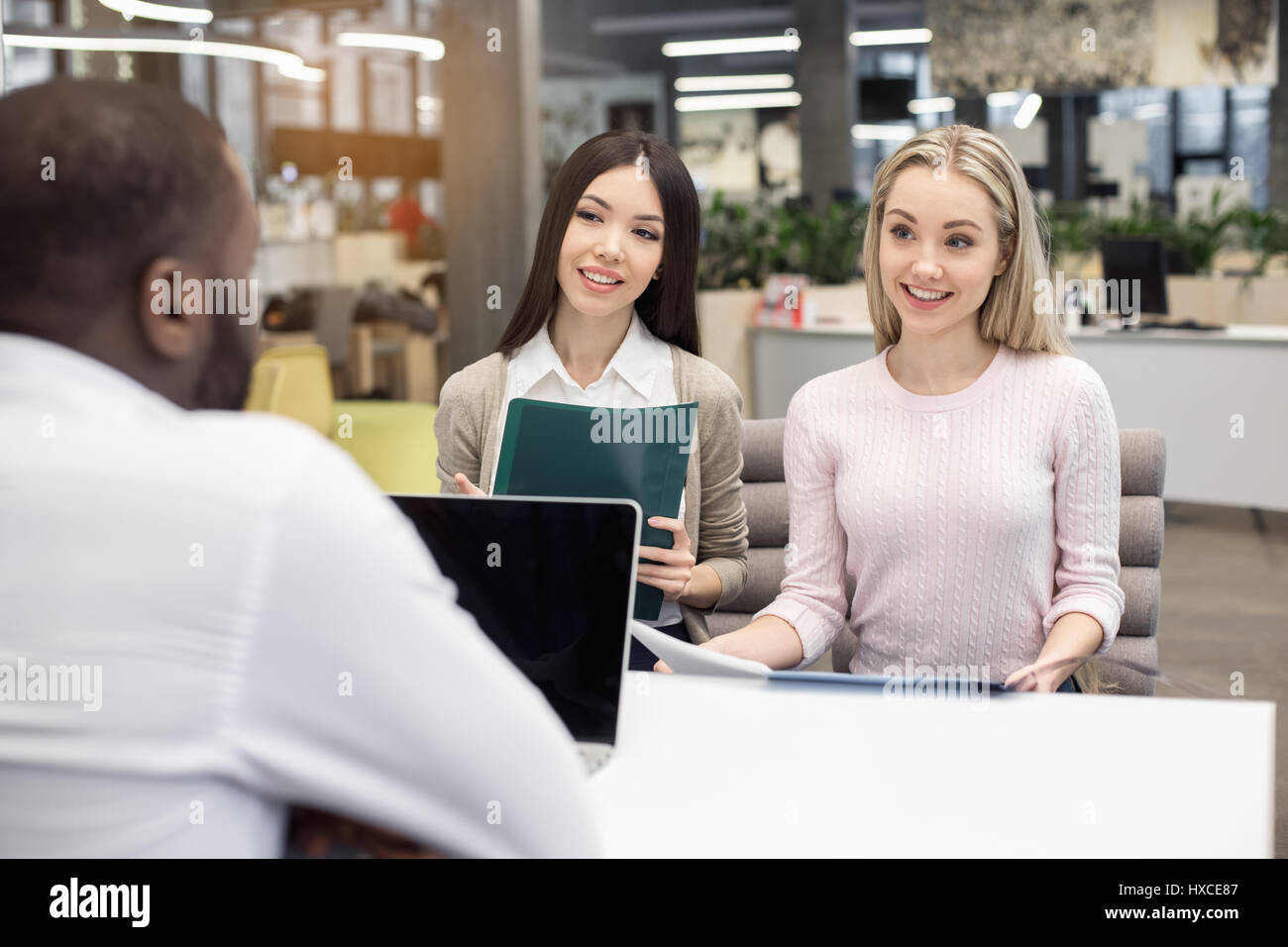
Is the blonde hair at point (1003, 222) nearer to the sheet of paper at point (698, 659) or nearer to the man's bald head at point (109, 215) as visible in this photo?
the sheet of paper at point (698, 659)

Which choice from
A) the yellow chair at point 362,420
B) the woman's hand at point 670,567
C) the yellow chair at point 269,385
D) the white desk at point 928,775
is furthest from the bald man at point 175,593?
the yellow chair at point 269,385

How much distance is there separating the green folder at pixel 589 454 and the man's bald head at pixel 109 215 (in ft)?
2.78

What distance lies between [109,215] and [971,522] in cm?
139

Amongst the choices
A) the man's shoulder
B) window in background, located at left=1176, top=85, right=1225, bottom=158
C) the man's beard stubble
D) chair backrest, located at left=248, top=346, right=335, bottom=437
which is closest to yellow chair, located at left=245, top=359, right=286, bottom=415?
chair backrest, located at left=248, top=346, right=335, bottom=437

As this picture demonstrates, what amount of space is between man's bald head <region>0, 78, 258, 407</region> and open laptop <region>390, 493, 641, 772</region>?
1.79 feet

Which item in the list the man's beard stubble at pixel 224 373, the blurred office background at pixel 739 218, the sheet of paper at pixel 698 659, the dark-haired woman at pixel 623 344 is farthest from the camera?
the blurred office background at pixel 739 218

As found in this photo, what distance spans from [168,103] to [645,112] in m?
15.0

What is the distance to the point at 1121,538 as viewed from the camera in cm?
224

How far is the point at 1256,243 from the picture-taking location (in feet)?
25.1

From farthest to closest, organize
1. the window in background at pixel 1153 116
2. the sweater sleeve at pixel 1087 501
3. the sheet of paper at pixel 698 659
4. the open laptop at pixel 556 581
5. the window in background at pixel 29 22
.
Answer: the window in background at pixel 1153 116 → the window in background at pixel 29 22 → the sweater sleeve at pixel 1087 501 → the sheet of paper at pixel 698 659 → the open laptop at pixel 556 581

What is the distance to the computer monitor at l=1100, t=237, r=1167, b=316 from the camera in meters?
6.27

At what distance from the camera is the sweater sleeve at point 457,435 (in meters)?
2.12

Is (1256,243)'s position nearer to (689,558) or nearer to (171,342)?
(689,558)
